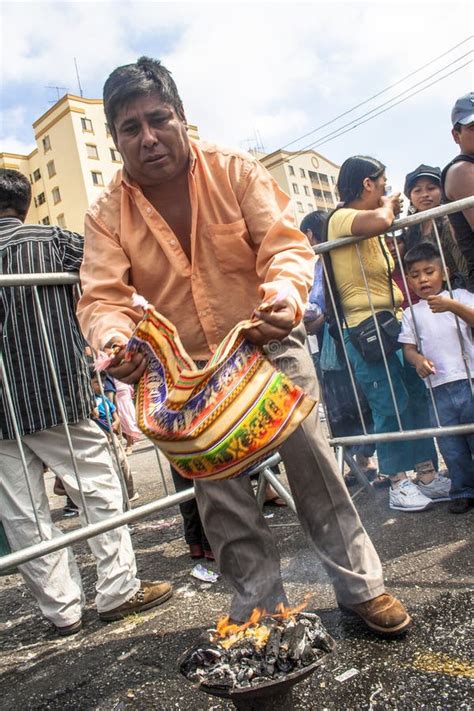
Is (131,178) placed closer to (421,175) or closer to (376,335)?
(376,335)

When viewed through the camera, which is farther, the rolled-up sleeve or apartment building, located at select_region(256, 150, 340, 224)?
apartment building, located at select_region(256, 150, 340, 224)

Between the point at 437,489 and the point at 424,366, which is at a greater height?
the point at 424,366

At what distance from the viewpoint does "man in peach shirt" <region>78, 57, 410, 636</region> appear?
206cm

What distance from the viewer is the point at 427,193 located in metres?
4.57

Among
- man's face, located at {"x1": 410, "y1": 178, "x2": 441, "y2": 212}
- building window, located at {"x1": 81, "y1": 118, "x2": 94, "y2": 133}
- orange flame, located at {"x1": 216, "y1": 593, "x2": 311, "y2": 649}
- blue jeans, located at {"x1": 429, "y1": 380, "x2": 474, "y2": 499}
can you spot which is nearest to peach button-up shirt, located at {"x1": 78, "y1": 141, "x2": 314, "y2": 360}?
orange flame, located at {"x1": 216, "y1": 593, "x2": 311, "y2": 649}

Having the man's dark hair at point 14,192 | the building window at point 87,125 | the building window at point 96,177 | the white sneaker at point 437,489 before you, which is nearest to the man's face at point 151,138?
the man's dark hair at point 14,192

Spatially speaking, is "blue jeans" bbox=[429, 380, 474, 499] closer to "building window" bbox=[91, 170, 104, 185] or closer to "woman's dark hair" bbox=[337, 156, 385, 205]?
"woman's dark hair" bbox=[337, 156, 385, 205]

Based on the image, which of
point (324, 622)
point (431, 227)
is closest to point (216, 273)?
point (324, 622)

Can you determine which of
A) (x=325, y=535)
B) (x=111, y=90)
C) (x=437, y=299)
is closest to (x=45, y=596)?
(x=325, y=535)

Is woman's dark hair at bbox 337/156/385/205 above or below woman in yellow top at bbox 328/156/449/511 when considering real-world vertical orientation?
above

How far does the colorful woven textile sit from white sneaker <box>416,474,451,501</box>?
234 centimetres

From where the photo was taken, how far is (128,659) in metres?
2.34

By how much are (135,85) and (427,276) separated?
221 centimetres

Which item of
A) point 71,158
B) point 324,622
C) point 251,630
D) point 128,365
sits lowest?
point 324,622
